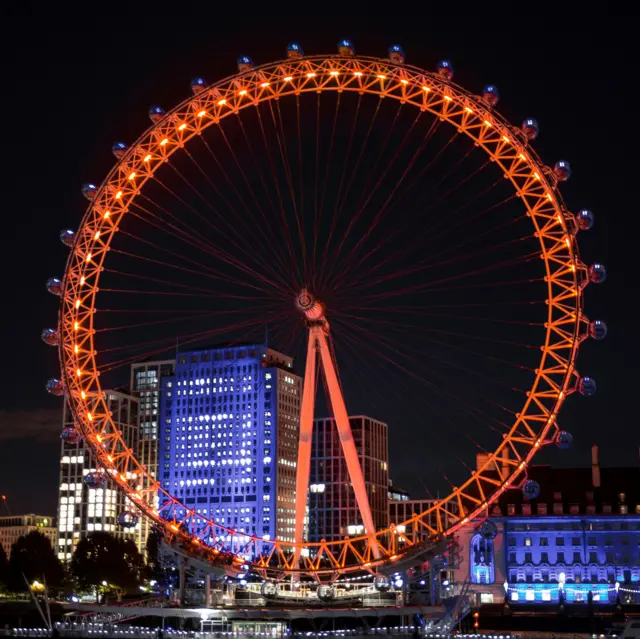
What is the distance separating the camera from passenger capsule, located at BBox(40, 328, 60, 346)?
5453 centimetres

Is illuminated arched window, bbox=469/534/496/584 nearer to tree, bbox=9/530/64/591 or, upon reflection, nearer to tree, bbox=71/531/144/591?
tree, bbox=71/531/144/591

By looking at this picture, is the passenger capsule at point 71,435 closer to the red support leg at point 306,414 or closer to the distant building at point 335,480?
the red support leg at point 306,414

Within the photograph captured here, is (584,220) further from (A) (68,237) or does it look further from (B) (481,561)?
(B) (481,561)

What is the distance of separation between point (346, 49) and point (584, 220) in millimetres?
15171

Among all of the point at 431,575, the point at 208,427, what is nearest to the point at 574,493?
the point at 431,575

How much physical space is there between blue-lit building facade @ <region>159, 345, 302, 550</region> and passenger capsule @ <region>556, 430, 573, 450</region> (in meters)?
131

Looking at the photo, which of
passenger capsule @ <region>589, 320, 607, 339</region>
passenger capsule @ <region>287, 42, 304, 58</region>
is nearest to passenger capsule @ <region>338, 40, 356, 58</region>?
passenger capsule @ <region>287, 42, 304, 58</region>

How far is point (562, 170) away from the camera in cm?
5106

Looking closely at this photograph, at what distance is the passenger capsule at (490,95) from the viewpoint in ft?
170

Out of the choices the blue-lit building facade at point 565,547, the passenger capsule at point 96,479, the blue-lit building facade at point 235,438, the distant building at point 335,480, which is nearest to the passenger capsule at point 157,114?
the passenger capsule at point 96,479

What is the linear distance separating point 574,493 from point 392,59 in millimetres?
57706

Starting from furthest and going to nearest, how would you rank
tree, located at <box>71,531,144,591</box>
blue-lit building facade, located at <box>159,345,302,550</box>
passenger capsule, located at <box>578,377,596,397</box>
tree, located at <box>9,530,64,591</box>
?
blue-lit building facade, located at <box>159,345,302,550</box>
tree, located at <box>71,531,144,591</box>
tree, located at <box>9,530,64,591</box>
passenger capsule, located at <box>578,377,596,397</box>

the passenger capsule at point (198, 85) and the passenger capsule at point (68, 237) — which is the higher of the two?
the passenger capsule at point (198, 85)

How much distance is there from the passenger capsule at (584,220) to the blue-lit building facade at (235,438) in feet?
433
